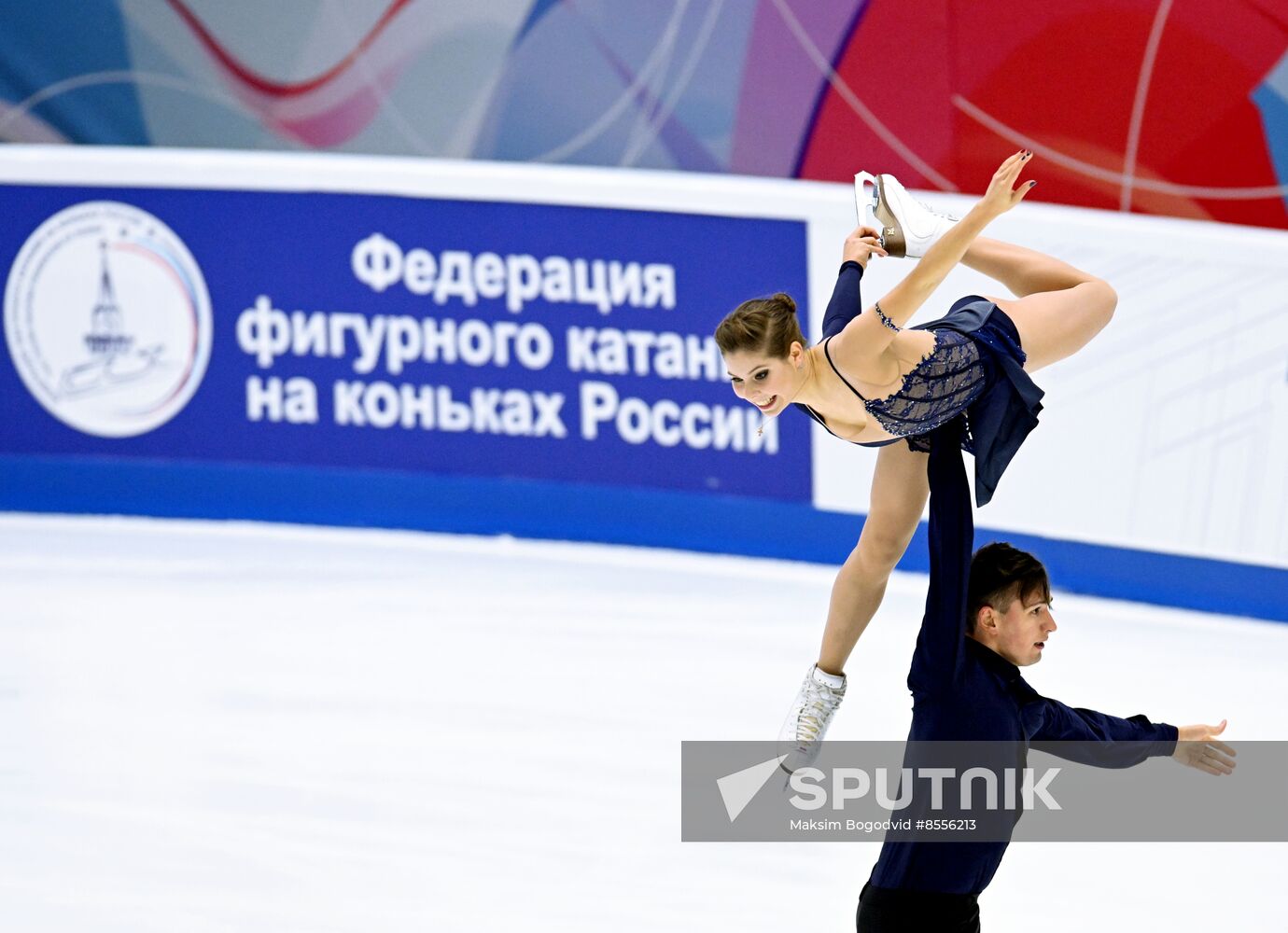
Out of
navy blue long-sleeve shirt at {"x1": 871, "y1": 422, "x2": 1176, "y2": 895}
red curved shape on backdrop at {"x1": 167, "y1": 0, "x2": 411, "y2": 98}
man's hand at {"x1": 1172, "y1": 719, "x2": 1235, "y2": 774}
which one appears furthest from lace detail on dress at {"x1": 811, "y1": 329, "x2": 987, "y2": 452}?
red curved shape on backdrop at {"x1": 167, "y1": 0, "x2": 411, "y2": 98}

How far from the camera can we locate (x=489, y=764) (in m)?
5.07

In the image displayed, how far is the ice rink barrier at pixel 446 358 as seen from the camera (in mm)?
7047

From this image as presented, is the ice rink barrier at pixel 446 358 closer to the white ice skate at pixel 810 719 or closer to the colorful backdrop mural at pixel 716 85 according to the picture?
the colorful backdrop mural at pixel 716 85

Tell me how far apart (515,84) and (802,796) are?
435 cm

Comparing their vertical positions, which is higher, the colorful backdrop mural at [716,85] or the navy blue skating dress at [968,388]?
the colorful backdrop mural at [716,85]

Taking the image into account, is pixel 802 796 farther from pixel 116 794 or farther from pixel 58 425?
pixel 58 425

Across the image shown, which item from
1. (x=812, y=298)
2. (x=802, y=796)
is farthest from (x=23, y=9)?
(x=802, y=796)

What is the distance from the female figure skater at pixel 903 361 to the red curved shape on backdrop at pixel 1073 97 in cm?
350

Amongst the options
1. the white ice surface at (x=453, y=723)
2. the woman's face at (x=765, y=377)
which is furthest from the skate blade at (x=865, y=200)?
the white ice surface at (x=453, y=723)

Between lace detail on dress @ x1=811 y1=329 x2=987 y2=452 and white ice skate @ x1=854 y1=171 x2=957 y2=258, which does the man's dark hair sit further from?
white ice skate @ x1=854 y1=171 x2=957 y2=258

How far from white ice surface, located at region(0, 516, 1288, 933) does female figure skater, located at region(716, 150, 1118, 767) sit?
84 centimetres

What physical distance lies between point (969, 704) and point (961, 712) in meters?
0.02

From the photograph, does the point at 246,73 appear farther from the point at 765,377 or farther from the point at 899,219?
the point at 765,377

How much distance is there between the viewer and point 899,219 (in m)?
3.83
